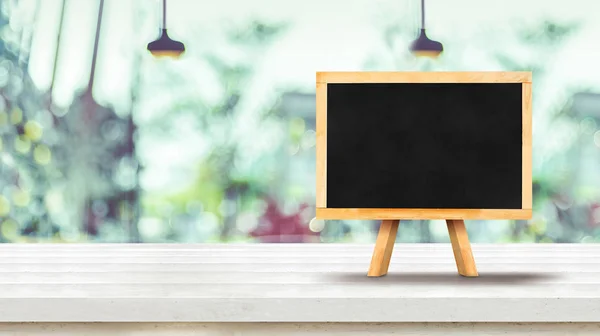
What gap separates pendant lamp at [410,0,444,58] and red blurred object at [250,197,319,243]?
33.1 inches

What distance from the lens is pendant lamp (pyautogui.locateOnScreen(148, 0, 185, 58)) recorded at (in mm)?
2947

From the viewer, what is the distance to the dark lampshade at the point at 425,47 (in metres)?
2.96

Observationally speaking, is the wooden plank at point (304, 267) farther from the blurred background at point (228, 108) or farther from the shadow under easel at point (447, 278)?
the blurred background at point (228, 108)

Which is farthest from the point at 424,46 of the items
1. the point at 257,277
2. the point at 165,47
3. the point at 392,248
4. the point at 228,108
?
the point at 257,277

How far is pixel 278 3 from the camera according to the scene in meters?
3.02

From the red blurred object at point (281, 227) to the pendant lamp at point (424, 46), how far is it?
33.1 inches

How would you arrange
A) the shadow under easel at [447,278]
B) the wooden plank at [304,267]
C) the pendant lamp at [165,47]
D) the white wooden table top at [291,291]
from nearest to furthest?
1. the white wooden table top at [291,291]
2. the shadow under easel at [447,278]
3. the wooden plank at [304,267]
4. the pendant lamp at [165,47]

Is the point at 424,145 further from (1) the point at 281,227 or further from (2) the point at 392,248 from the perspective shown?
(1) the point at 281,227

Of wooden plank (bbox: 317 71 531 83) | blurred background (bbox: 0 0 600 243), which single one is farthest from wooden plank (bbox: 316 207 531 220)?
blurred background (bbox: 0 0 600 243)

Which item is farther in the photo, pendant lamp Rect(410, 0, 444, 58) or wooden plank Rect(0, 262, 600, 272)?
pendant lamp Rect(410, 0, 444, 58)

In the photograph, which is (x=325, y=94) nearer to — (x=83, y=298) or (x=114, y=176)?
(x=83, y=298)

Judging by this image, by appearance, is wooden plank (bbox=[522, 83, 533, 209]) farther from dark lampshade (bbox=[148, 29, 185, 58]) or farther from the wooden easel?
dark lampshade (bbox=[148, 29, 185, 58])

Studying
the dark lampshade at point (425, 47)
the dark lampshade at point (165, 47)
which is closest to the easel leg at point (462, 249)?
the dark lampshade at point (425, 47)

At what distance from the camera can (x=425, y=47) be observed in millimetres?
2957
